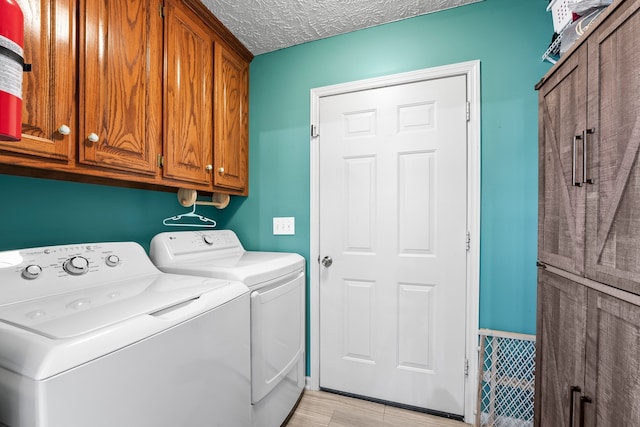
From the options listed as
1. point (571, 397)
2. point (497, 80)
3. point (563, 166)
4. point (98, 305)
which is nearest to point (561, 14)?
point (497, 80)

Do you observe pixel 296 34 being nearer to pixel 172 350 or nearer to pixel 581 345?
pixel 172 350

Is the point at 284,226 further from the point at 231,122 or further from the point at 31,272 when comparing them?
the point at 31,272

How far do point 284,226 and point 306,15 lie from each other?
1.38 m

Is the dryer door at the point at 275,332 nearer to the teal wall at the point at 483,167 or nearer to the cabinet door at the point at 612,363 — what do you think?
→ the teal wall at the point at 483,167

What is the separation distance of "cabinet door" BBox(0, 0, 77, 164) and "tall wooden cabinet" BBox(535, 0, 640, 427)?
5.68 ft

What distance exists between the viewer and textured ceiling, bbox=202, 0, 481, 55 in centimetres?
162

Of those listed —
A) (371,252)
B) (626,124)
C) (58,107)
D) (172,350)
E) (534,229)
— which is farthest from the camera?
(371,252)

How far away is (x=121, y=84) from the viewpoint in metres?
1.19

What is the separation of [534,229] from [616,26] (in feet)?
3.41

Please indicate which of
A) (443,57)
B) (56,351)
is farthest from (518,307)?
(56,351)

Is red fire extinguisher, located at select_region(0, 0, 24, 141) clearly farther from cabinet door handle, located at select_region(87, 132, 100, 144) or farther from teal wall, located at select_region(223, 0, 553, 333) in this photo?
teal wall, located at select_region(223, 0, 553, 333)

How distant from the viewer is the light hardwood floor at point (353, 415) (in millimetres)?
1631

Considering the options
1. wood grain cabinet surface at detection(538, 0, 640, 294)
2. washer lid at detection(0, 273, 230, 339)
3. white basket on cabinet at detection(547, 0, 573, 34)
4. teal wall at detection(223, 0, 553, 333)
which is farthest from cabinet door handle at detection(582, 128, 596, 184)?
washer lid at detection(0, 273, 230, 339)

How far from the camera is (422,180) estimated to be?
1737 millimetres
